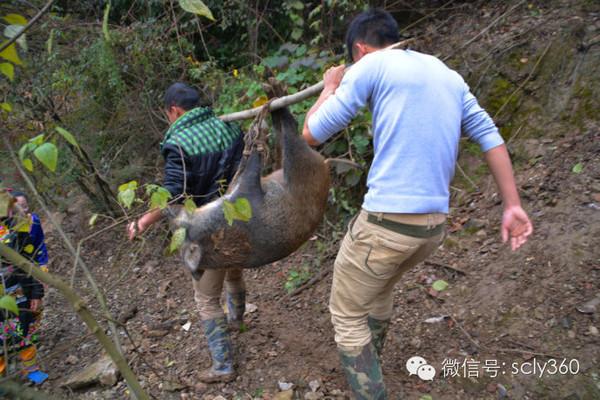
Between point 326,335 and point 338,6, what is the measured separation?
145 inches

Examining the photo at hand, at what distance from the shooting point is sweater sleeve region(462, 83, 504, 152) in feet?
7.19

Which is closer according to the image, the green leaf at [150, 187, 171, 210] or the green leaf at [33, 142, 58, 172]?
the green leaf at [33, 142, 58, 172]

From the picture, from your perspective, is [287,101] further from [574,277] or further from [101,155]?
[101,155]

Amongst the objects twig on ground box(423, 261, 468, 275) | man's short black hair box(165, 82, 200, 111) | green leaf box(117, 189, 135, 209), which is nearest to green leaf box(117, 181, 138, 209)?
green leaf box(117, 189, 135, 209)

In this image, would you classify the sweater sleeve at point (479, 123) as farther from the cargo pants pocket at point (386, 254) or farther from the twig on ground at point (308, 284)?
the twig on ground at point (308, 284)

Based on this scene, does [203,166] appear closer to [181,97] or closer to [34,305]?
[181,97]

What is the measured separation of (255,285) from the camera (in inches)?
192

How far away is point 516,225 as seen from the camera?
2252 mm

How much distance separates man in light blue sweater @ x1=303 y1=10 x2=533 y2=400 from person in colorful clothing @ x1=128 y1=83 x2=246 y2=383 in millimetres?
868

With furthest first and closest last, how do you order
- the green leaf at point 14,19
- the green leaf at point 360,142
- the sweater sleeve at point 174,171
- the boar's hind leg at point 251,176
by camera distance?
the green leaf at point 360,142 → the sweater sleeve at point 174,171 → the boar's hind leg at point 251,176 → the green leaf at point 14,19

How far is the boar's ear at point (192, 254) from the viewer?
2.45 meters

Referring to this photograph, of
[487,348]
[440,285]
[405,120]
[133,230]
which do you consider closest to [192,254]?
[133,230]

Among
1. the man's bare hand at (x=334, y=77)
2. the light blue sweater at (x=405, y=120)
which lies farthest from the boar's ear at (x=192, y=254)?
the man's bare hand at (x=334, y=77)

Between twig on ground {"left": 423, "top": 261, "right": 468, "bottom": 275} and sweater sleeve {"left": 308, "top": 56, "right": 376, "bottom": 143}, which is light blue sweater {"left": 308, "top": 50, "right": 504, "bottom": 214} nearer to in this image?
sweater sleeve {"left": 308, "top": 56, "right": 376, "bottom": 143}
